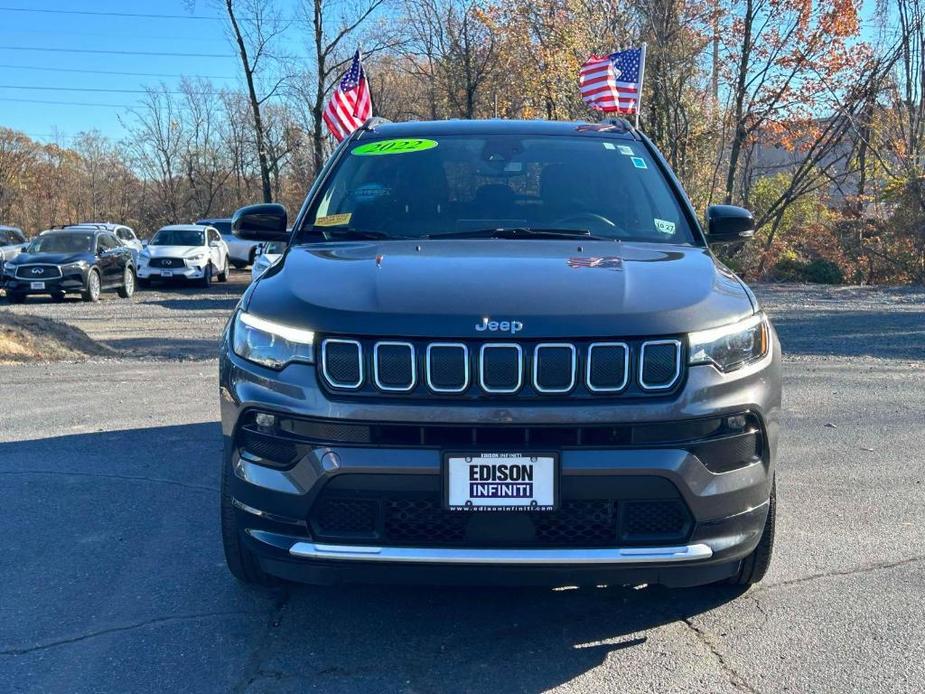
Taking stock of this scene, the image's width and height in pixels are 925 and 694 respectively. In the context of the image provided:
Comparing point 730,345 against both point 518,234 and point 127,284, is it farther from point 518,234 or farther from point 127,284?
point 127,284

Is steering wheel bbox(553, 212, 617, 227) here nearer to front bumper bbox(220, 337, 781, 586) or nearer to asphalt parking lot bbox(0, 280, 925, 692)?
front bumper bbox(220, 337, 781, 586)

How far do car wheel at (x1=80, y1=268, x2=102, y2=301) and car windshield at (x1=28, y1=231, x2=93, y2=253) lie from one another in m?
0.70

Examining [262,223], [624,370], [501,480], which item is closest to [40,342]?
[262,223]

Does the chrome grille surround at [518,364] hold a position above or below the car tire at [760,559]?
above

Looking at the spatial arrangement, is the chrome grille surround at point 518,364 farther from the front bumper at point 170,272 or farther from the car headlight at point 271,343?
the front bumper at point 170,272

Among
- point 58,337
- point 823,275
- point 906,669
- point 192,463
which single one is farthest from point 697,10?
point 906,669

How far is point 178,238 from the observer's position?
26.5 meters

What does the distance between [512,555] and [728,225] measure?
2.60 metres

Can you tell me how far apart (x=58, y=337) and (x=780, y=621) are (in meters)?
10.7

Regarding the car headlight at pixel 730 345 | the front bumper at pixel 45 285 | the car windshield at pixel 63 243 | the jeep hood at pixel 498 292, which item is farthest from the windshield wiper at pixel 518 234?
the car windshield at pixel 63 243

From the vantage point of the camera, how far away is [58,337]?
1201 centimetres

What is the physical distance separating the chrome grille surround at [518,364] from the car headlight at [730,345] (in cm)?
55

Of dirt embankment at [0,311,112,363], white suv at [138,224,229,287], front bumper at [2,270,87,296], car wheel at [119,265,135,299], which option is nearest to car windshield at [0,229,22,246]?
white suv at [138,224,229,287]

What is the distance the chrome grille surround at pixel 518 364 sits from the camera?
2.93 metres
